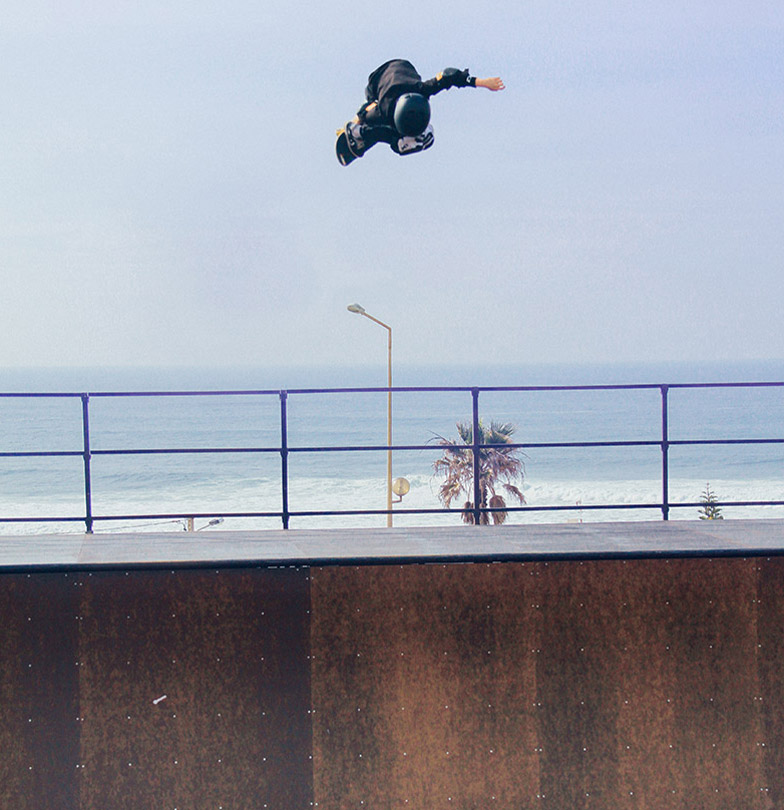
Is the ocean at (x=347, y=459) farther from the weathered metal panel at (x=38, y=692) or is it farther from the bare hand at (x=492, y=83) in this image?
the weathered metal panel at (x=38, y=692)

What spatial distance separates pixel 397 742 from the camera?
11.7 ft

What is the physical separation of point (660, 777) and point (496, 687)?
2.45 feet

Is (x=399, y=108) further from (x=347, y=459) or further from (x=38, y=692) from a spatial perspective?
(x=347, y=459)

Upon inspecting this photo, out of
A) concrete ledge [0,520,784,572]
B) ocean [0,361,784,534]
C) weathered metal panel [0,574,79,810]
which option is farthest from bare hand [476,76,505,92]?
ocean [0,361,784,534]

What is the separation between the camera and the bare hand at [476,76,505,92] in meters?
4.54

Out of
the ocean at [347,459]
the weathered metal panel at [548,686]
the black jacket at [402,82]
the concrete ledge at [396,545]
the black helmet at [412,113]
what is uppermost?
the black jacket at [402,82]

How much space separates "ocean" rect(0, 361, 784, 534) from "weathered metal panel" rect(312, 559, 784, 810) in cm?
2177

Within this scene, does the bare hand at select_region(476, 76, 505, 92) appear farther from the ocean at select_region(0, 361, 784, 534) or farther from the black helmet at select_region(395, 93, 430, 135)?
the ocean at select_region(0, 361, 784, 534)

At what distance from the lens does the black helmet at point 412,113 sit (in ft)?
14.3

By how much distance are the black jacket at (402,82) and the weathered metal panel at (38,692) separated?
2.73m

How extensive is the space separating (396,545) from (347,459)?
45813 mm

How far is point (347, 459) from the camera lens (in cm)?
4984

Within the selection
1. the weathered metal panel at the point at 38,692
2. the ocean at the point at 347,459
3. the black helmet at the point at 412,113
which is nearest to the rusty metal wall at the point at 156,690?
the weathered metal panel at the point at 38,692

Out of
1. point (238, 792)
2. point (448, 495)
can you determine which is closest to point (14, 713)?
point (238, 792)
